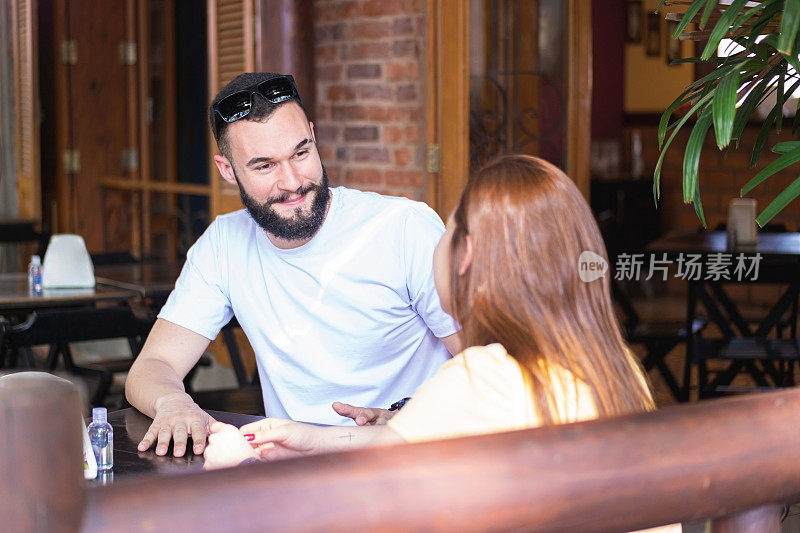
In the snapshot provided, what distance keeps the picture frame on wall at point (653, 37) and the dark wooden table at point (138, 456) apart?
8.71m

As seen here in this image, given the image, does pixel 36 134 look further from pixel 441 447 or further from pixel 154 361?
pixel 441 447

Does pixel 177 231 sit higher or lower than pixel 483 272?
lower

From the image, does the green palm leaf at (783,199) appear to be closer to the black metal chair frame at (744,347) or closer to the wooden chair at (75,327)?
the wooden chair at (75,327)

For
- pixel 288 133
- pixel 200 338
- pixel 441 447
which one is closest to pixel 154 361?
pixel 200 338

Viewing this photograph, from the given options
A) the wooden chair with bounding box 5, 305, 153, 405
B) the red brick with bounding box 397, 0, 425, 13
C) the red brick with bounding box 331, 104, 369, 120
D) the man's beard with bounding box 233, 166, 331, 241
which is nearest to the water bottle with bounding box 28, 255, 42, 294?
the wooden chair with bounding box 5, 305, 153, 405

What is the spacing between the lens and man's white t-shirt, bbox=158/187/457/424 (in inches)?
90.8

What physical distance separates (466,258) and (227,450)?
1.85 ft

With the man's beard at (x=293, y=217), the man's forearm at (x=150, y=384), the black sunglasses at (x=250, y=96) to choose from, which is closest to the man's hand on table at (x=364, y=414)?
the man's forearm at (x=150, y=384)

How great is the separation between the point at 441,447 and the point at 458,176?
3554 mm

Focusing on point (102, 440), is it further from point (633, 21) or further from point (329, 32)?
point (633, 21)

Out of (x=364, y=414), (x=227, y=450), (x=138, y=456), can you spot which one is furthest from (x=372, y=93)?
(x=227, y=450)

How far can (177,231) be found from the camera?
704 centimetres

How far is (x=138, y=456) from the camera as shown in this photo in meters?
1.89

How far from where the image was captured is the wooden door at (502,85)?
4.35 m
